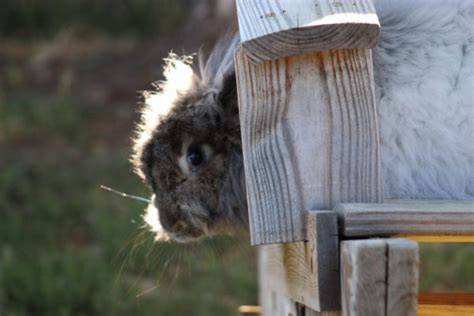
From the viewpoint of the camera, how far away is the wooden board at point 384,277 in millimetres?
1882

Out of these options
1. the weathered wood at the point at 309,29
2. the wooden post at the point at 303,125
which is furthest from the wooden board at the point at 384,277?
the weathered wood at the point at 309,29

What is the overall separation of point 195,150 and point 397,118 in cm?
74

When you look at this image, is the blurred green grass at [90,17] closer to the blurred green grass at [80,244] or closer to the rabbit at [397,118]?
the blurred green grass at [80,244]

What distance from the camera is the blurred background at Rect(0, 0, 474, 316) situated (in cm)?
531

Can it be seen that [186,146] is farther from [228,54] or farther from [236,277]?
[236,277]

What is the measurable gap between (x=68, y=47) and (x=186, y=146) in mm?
5502

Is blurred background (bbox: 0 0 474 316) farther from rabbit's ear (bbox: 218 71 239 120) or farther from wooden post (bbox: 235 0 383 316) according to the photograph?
wooden post (bbox: 235 0 383 316)

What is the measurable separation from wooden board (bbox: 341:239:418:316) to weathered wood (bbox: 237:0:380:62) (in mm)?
467

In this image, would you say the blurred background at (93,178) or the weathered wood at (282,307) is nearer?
the weathered wood at (282,307)

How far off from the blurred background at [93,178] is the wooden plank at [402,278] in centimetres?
148

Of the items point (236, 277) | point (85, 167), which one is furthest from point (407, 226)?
point (85, 167)

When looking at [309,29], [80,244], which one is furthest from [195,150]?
[80,244]

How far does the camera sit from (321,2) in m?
2.17

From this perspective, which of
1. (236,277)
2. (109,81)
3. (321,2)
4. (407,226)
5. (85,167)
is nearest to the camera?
(407,226)
